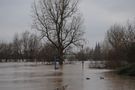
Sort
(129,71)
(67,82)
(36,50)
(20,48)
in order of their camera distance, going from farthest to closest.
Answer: (20,48)
(36,50)
(129,71)
(67,82)

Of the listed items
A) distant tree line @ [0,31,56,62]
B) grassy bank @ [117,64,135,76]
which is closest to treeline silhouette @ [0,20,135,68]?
distant tree line @ [0,31,56,62]

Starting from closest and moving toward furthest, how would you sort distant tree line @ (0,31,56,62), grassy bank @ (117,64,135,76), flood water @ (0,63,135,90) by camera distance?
flood water @ (0,63,135,90), grassy bank @ (117,64,135,76), distant tree line @ (0,31,56,62)

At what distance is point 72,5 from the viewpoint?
5822 cm

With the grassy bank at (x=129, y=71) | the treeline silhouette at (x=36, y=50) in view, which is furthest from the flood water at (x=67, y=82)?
the treeline silhouette at (x=36, y=50)

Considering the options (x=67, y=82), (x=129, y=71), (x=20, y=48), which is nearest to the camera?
(x=67, y=82)

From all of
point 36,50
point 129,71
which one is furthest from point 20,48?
point 129,71

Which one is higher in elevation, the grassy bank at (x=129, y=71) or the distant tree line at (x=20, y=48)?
the distant tree line at (x=20, y=48)

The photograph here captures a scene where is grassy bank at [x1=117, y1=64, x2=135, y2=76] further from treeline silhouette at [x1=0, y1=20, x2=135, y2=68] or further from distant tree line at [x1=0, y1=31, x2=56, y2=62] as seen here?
distant tree line at [x1=0, y1=31, x2=56, y2=62]

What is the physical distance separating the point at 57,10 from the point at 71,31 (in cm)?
542

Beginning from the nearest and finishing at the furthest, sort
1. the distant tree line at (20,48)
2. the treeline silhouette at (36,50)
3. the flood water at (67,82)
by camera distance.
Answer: the flood water at (67,82)
the treeline silhouette at (36,50)
the distant tree line at (20,48)

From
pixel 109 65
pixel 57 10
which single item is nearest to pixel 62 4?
pixel 57 10

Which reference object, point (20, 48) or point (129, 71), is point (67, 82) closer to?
point (129, 71)

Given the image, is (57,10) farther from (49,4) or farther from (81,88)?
(81,88)

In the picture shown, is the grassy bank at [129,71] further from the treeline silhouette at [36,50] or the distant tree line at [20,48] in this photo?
the distant tree line at [20,48]
